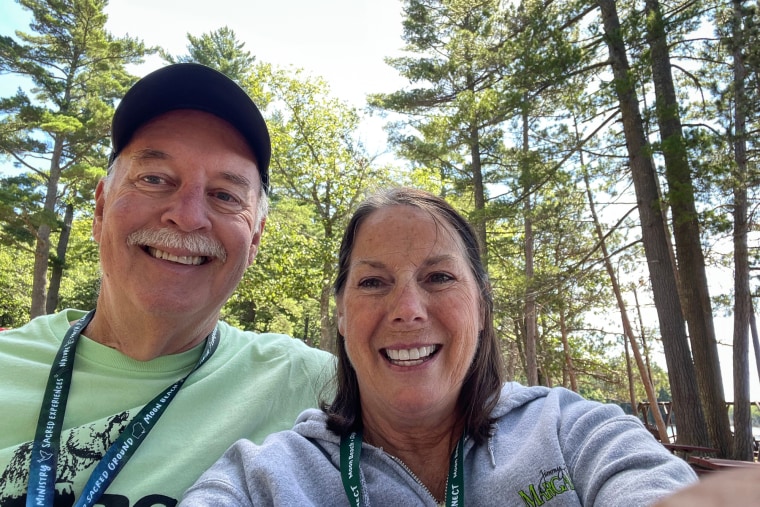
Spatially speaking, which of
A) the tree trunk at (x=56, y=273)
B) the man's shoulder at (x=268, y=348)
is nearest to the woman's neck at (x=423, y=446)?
the man's shoulder at (x=268, y=348)

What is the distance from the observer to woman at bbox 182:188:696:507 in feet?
4.84

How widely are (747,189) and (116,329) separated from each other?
13.2m

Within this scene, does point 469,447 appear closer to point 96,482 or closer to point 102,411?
point 96,482

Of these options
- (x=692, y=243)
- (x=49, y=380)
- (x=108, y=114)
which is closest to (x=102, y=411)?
(x=49, y=380)

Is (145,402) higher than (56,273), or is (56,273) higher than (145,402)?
(56,273)

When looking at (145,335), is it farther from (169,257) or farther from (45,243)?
(45,243)

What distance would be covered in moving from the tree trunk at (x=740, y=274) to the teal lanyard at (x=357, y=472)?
38.0 ft

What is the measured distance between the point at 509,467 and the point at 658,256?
448 inches

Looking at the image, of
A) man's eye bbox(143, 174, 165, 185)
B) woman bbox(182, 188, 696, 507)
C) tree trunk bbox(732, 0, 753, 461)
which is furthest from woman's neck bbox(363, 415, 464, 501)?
tree trunk bbox(732, 0, 753, 461)

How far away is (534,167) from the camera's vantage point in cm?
1275

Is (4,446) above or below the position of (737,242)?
below

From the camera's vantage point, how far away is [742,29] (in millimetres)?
10617

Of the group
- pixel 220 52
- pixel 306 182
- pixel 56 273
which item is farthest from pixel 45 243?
pixel 220 52

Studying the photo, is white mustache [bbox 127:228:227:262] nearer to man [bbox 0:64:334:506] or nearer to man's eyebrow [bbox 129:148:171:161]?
man [bbox 0:64:334:506]
